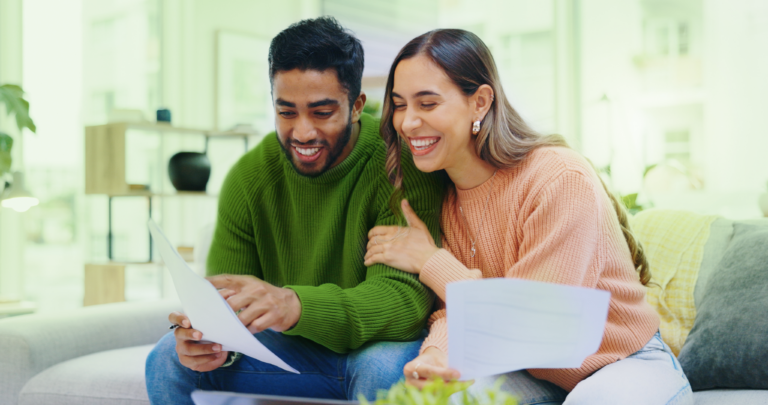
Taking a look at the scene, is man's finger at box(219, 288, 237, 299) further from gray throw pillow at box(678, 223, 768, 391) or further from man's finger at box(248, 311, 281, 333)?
gray throw pillow at box(678, 223, 768, 391)

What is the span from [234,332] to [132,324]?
1096 millimetres

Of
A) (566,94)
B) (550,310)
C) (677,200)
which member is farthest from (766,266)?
(566,94)

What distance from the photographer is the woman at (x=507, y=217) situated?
3.73 ft

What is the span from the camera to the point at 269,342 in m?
1.32

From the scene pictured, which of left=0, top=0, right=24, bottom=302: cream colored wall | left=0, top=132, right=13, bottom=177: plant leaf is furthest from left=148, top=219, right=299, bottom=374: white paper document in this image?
left=0, top=0, right=24, bottom=302: cream colored wall

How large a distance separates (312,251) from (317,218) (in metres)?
0.07

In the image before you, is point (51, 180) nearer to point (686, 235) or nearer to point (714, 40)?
point (686, 235)

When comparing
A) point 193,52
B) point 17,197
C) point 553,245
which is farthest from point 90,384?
point 193,52

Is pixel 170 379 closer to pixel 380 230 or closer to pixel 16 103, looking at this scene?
pixel 380 230

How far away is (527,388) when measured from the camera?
3.84 ft

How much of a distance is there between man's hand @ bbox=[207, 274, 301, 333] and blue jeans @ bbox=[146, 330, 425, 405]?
0.54ft

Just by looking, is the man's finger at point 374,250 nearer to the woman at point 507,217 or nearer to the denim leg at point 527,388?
the woman at point 507,217

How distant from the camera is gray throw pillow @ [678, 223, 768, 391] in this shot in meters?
1.33

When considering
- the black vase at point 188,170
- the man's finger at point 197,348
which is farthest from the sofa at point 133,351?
the black vase at point 188,170
